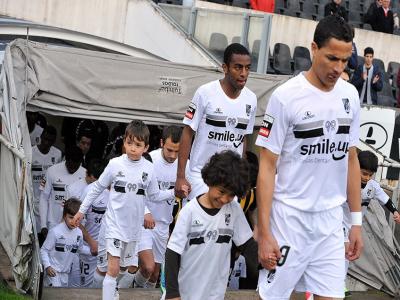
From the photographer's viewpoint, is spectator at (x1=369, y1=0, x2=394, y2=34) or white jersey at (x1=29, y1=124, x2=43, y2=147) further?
spectator at (x1=369, y1=0, x2=394, y2=34)

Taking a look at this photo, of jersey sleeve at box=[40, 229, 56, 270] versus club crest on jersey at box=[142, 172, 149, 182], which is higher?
club crest on jersey at box=[142, 172, 149, 182]

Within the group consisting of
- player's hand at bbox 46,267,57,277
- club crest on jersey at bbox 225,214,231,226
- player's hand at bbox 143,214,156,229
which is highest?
club crest on jersey at bbox 225,214,231,226

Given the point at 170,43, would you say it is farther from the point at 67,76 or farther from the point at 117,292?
A: the point at 117,292

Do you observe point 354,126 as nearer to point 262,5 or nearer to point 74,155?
point 74,155

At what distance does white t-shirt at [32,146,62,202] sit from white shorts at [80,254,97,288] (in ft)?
5.09

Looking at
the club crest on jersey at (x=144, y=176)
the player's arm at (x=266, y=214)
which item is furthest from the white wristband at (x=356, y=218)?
the club crest on jersey at (x=144, y=176)

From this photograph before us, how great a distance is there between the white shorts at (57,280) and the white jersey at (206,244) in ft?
12.8

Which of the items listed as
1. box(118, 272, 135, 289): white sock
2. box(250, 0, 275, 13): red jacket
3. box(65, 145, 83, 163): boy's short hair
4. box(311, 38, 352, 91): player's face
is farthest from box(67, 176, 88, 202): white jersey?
box(250, 0, 275, 13): red jacket

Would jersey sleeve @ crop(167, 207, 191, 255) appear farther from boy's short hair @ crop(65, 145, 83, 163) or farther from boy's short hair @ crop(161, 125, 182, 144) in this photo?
boy's short hair @ crop(65, 145, 83, 163)

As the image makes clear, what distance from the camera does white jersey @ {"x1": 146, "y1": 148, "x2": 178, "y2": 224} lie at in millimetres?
10297

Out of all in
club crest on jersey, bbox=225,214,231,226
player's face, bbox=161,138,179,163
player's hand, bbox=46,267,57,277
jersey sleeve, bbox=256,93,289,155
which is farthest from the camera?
player's hand, bbox=46,267,57,277

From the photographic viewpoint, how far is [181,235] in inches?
252

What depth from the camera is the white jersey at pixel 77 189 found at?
11.0 meters

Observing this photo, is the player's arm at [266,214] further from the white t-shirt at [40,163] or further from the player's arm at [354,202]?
the white t-shirt at [40,163]
